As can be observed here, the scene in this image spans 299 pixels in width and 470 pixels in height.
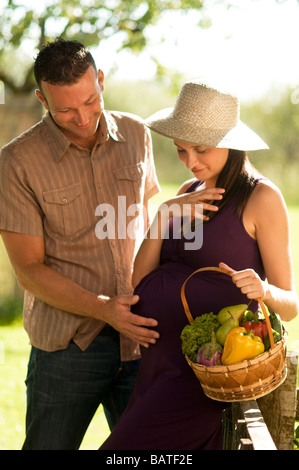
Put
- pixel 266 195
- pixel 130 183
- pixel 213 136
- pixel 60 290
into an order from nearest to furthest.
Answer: pixel 266 195, pixel 213 136, pixel 60 290, pixel 130 183

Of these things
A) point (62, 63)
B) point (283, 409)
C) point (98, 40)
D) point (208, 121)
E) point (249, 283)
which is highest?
point (98, 40)

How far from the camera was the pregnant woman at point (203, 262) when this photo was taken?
256 centimetres

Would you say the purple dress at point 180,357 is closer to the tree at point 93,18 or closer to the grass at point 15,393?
the grass at point 15,393

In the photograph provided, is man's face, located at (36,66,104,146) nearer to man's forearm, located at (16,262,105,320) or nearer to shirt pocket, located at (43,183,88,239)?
shirt pocket, located at (43,183,88,239)

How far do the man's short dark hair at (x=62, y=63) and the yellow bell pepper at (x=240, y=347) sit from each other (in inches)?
51.3

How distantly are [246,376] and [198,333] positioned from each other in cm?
26

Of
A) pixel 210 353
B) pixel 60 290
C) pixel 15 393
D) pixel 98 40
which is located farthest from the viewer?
pixel 98 40

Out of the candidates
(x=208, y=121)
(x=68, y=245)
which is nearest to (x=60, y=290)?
(x=68, y=245)

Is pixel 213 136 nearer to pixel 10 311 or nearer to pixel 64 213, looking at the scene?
pixel 64 213

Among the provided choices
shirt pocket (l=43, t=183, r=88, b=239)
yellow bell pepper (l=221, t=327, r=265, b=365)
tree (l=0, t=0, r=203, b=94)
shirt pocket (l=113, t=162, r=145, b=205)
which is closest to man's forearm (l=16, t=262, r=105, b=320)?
shirt pocket (l=43, t=183, r=88, b=239)

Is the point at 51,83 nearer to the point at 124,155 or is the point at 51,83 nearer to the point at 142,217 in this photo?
the point at 124,155

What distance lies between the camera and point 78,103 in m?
2.87

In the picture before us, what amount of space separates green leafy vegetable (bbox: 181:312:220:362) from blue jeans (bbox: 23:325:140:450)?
0.82 meters
